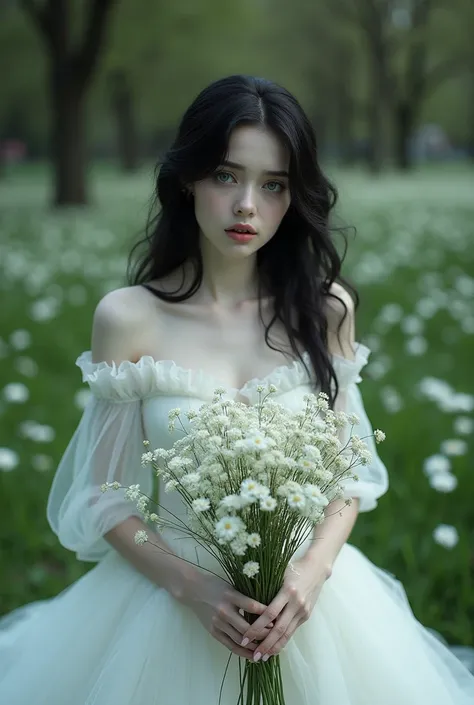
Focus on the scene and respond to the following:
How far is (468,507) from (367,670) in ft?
5.73

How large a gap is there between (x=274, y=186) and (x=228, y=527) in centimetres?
107

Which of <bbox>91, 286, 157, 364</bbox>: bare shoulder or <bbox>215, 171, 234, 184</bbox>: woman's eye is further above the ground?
<bbox>215, 171, 234, 184</bbox>: woman's eye

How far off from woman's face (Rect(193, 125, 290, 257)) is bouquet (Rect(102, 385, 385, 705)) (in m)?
0.59

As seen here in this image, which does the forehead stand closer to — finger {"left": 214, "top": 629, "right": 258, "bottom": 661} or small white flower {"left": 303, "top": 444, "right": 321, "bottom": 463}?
small white flower {"left": 303, "top": 444, "right": 321, "bottom": 463}

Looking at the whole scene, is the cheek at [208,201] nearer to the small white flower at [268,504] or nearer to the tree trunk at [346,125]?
the small white flower at [268,504]

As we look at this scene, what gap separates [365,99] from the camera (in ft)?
130

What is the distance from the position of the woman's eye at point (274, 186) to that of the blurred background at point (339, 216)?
0.67 metres

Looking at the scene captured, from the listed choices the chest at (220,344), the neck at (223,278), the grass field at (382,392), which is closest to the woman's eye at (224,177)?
the neck at (223,278)

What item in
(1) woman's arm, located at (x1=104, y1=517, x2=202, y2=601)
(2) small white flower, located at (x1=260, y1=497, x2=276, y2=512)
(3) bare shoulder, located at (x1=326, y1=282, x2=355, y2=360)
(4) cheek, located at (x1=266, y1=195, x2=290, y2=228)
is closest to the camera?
(2) small white flower, located at (x1=260, y1=497, x2=276, y2=512)

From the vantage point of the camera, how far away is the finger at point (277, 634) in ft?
5.91

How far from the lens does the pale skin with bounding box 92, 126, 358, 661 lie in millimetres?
1871

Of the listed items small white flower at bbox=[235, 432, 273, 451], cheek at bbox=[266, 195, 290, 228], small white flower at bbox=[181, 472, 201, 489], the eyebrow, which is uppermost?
the eyebrow

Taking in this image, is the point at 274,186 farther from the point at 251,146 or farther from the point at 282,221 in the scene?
the point at 282,221


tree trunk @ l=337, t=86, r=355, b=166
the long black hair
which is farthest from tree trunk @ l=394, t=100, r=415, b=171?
the long black hair
